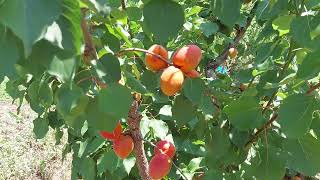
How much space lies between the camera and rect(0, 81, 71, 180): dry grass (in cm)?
344

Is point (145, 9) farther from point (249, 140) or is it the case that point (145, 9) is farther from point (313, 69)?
point (249, 140)

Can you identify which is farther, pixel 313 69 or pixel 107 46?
pixel 107 46

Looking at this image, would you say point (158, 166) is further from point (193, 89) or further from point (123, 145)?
point (193, 89)

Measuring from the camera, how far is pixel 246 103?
1042mm

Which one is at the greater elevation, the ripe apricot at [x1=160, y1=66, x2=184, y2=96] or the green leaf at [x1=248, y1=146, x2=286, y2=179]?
the ripe apricot at [x1=160, y1=66, x2=184, y2=96]

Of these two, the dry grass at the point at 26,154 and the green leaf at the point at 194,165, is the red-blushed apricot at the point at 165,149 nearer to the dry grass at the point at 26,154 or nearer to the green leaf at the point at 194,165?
the green leaf at the point at 194,165

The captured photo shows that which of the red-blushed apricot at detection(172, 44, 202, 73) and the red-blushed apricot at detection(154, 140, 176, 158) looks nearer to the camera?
the red-blushed apricot at detection(172, 44, 202, 73)

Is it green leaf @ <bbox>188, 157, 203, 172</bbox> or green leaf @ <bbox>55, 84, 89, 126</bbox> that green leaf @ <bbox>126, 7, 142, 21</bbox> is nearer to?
green leaf @ <bbox>55, 84, 89, 126</bbox>

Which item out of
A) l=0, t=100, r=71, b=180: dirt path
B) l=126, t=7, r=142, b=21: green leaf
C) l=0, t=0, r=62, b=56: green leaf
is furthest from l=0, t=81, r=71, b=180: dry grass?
l=0, t=0, r=62, b=56: green leaf

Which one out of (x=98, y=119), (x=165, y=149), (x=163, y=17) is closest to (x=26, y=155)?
(x=165, y=149)

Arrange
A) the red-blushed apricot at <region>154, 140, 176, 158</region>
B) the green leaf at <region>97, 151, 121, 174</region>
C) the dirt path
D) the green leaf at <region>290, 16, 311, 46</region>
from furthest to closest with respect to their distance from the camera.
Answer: the dirt path
the green leaf at <region>97, 151, 121, 174</region>
the red-blushed apricot at <region>154, 140, 176, 158</region>
the green leaf at <region>290, 16, 311, 46</region>

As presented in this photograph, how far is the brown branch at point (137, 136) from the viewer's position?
41.5 inches

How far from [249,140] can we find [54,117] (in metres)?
0.73

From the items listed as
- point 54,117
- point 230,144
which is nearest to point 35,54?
point 230,144
